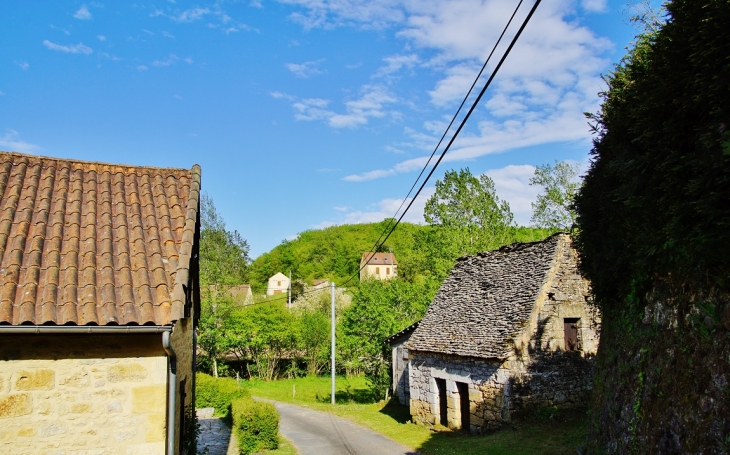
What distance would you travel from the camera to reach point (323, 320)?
4281cm

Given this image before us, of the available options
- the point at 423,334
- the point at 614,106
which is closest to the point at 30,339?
the point at 614,106

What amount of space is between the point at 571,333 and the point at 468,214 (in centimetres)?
2401

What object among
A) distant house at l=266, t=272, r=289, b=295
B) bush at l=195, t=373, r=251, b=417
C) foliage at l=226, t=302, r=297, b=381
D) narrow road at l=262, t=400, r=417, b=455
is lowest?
narrow road at l=262, t=400, r=417, b=455

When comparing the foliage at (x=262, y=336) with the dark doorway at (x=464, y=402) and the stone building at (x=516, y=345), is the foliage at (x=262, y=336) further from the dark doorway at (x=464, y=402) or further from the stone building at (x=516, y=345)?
the dark doorway at (x=464, y=402)

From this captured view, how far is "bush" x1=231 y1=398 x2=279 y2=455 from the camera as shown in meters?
15.2

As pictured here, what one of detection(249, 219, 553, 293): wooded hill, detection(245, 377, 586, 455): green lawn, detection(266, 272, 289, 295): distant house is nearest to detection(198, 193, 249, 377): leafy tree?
detection(245, 377, 586, 455): green lawn

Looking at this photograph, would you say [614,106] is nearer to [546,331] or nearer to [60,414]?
[60,414]

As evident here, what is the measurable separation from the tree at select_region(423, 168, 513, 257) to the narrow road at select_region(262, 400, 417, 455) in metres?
19.1

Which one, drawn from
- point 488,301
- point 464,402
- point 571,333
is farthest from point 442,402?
point 571,333

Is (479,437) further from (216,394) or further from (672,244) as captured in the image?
(216,394)

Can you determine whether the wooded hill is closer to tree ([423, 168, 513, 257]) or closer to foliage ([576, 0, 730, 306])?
tree ([423, 168, 513, 257])

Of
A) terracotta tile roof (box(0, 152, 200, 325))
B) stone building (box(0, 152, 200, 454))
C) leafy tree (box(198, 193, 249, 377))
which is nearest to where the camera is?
stone building (box(0, 152, 200, 454))

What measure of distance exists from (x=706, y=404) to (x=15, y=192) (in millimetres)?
8971

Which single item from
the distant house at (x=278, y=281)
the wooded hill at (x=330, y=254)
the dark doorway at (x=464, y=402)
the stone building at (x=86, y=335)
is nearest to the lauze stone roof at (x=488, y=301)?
the dark doorway at (x=464, y=402)
